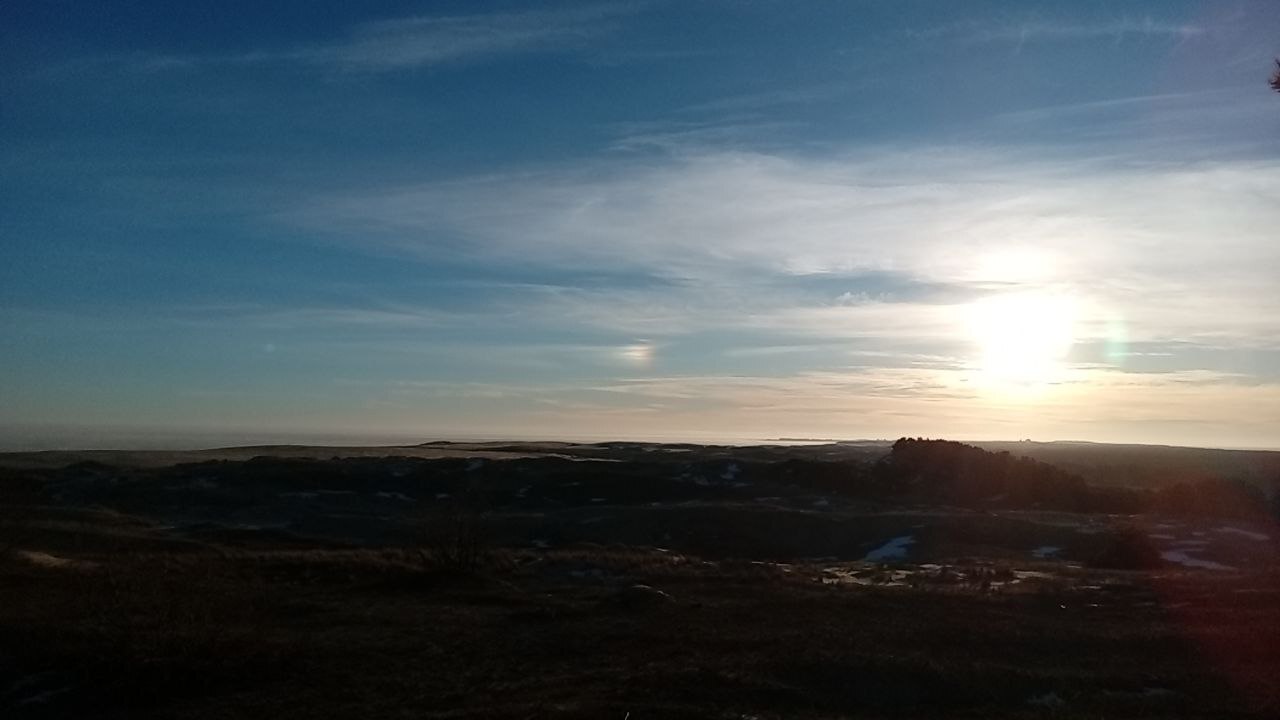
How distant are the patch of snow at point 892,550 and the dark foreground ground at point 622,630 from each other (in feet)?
0.97

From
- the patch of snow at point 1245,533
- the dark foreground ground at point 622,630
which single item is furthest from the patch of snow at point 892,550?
the patch of snow at point 1245,533

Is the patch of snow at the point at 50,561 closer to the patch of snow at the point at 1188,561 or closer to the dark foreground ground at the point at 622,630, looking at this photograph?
the dark foreground ground at the point at 622,630

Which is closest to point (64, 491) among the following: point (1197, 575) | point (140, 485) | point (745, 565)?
point (140, 485)

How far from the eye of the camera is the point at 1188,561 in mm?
37500

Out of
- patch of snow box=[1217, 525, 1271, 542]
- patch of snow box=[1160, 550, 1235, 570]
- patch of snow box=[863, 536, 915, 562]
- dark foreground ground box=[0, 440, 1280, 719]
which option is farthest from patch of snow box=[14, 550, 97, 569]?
patch of snow box=[1217, 525, 1271, 542]

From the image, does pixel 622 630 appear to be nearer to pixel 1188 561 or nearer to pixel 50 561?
pixel 50 561

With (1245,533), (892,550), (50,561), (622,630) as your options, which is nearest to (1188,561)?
(1245,533)

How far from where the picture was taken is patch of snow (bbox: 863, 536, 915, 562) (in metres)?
43.5

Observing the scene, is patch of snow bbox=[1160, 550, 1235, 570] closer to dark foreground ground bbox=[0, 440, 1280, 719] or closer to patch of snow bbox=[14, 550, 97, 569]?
dark foreground ground bbox=[0, 440, 1280, 719]

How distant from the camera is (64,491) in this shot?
65875 mm

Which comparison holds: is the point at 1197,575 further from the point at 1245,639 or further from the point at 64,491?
the point at 64,491

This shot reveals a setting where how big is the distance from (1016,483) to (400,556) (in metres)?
45.2

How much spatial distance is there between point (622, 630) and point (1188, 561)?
92.7 feet

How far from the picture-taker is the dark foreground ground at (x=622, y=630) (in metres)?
14.5
